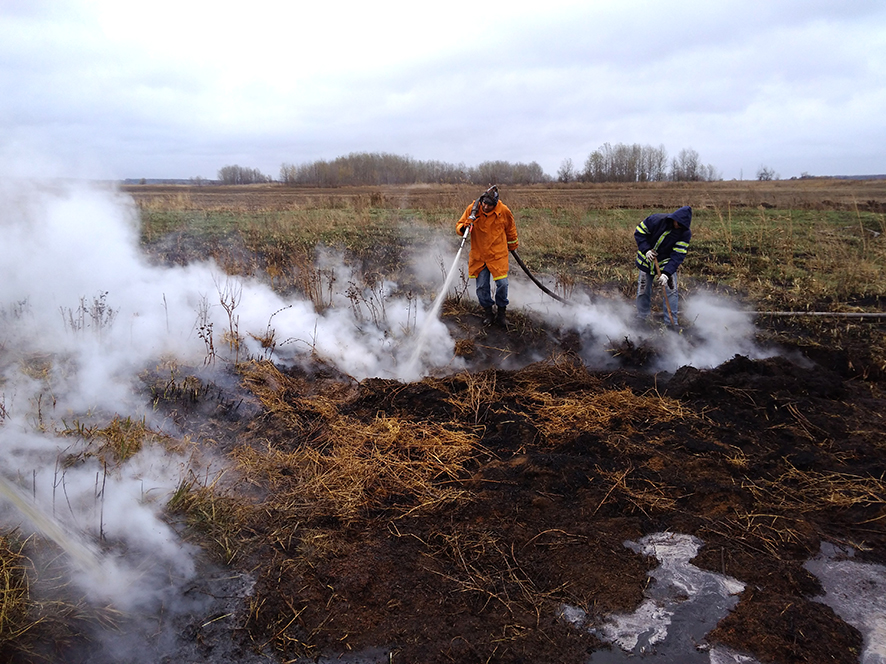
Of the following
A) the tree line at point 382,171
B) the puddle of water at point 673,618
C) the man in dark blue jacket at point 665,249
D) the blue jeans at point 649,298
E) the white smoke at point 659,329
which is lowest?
the puddle of water at point 673,618

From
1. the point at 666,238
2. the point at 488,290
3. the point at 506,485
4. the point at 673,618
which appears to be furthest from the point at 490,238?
the point at 673,618

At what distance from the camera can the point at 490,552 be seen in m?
3.53

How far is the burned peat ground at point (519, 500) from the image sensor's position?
3.00 meters

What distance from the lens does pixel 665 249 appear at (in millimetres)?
7363

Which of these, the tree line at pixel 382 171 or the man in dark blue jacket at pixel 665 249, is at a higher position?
the tree line at pixel 382 171

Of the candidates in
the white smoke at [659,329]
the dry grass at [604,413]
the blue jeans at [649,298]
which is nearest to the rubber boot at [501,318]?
the white smoke at [659,329]

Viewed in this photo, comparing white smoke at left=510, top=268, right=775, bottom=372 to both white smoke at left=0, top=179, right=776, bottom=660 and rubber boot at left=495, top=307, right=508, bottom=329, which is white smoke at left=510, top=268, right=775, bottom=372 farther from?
rubber boot at left=495, top=307, right=508, bottom=329

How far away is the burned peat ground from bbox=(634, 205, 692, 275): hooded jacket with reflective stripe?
1.68 m

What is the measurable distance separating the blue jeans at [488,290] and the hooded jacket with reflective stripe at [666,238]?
1.85m

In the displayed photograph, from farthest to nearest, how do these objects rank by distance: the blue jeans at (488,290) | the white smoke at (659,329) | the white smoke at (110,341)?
the blue jeans at (488,290), the white smoke at (659,329), the white smoke at (110,341)

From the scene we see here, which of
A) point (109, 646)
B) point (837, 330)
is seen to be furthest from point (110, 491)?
point (837, 330)

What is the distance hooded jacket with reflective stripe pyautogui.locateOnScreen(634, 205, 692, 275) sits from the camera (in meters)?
6.95

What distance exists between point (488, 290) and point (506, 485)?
4077mm

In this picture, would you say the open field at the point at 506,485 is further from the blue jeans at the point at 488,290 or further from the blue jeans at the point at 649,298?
the blue jeans at the point at 649,298
